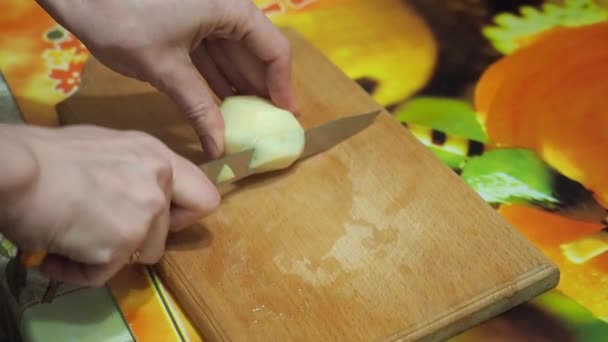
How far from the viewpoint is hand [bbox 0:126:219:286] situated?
0.62m

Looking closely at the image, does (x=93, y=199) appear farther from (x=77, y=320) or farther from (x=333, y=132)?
(x=333, y=132)

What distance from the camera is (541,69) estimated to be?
1.15 metres

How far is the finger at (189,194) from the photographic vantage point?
2.47 ft

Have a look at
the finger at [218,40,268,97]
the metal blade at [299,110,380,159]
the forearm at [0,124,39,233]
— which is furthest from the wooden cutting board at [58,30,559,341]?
the forearm at [0,124,39,233]

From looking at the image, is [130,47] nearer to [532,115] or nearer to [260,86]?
[260,86]

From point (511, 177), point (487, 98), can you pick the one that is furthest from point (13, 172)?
point (487, 98)

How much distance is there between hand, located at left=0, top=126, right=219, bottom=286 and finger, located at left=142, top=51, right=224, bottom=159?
0.48ft

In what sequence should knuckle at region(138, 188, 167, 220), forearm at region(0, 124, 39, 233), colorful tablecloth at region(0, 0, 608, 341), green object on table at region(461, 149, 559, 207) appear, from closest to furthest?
forearm at region(0, 124, 39, 233), knuckle at region(138, 188, 167, 220), colorful tablecloth at region(0, 0, 608, 341), green object on table at region(461, 149, 559, 207)

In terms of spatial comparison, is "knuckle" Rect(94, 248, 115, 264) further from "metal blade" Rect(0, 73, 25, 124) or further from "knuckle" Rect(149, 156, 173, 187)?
"metal blade" Rect(0, 73, 25, 124)

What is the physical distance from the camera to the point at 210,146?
35.9 inches

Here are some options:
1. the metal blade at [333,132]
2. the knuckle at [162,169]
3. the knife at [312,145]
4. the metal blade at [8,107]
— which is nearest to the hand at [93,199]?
the knuckle at [162,169]

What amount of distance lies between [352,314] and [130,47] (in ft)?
1.35

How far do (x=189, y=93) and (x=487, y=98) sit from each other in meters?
0.50

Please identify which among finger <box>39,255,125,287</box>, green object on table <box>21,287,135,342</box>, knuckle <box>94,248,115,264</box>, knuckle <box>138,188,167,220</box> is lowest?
green object on table <box>21,287,135,342</box>
